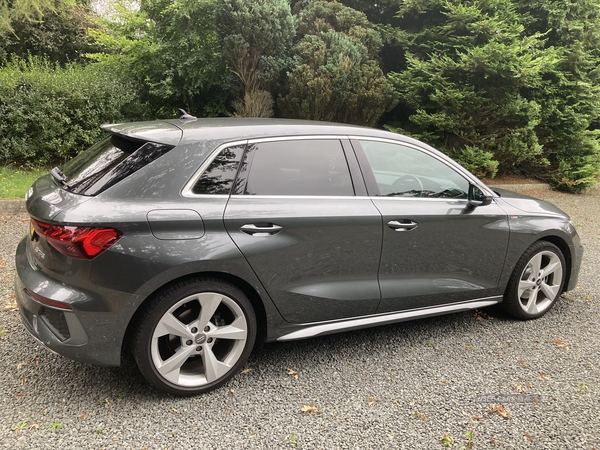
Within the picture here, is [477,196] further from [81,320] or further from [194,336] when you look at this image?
[81,320]

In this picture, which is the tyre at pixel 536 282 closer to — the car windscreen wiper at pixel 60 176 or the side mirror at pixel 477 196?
the side mirror at pixel 477 196

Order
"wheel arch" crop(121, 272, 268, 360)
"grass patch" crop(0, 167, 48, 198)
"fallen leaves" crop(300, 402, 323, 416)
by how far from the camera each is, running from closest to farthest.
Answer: "wheel arch" crop(121, 272, 268, 360), "fallen leaves" crop(300, 402, 323, 416), "grass patch" crop(0, 167, 48, 198)

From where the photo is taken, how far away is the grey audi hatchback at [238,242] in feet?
8.16

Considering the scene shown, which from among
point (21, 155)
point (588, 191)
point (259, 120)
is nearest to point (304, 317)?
point (259, 120)

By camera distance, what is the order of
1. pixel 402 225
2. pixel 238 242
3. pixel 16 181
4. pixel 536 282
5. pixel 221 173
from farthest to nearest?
pixel 16 181, pixel 536 282, pixel 402 225, pixel 221 173, pixel 238 242

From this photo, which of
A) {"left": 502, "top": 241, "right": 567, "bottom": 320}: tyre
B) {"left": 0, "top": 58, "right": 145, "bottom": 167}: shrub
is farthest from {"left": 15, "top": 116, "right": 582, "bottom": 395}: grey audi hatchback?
{"left": 0, "top": 58, "right": 145, "bottom": 167}: shrub

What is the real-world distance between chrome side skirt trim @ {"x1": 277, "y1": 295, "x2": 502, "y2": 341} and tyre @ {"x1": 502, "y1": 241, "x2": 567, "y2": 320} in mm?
199

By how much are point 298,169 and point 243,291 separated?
33.5 inches

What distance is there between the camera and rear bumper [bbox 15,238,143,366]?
8.04 feet

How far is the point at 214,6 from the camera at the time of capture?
985 centimetres

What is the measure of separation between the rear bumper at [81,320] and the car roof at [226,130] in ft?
3.12

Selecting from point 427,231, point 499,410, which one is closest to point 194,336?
point 427,231

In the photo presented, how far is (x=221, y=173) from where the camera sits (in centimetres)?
280

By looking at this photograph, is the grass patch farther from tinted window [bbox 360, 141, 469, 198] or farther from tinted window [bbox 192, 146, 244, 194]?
tinted window [bbox 360, 141, 469, 198]
